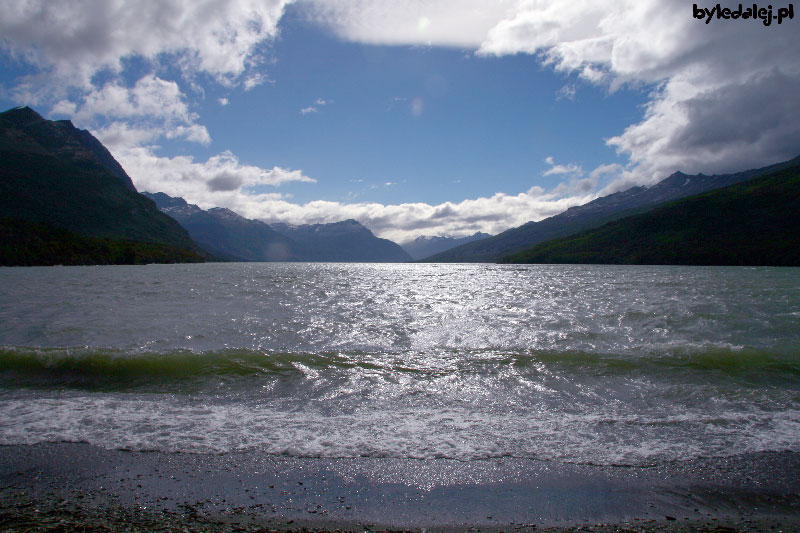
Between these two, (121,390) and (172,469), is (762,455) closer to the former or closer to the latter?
(172,469)

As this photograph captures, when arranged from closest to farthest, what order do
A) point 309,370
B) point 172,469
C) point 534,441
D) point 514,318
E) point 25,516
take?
point 25,516 → point 172,469 → point 534,441 → point 309,370 → point 514,318

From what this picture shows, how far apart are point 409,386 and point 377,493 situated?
21.9 feet

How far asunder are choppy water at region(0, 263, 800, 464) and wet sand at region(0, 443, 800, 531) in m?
0.57

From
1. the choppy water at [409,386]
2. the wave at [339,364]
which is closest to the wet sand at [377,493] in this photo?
the choppy water at [409,386]

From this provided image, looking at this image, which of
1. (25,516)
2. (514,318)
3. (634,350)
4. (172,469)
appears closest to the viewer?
(25,516)

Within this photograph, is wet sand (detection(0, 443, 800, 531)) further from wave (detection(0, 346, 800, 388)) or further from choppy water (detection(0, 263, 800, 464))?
wave (detection(0, 346, 800, 388))

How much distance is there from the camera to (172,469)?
793 centimetres

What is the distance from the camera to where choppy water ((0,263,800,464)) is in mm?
9406

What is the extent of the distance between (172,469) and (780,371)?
20.6 m

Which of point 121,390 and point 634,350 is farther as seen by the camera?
point 634,350

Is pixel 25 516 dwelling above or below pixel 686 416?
above

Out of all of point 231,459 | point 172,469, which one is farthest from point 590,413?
point 172,469

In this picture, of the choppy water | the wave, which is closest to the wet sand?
the choppy water

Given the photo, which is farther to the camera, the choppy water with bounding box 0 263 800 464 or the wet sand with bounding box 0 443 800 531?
the choppy water with bounding box 0 263 800 464
